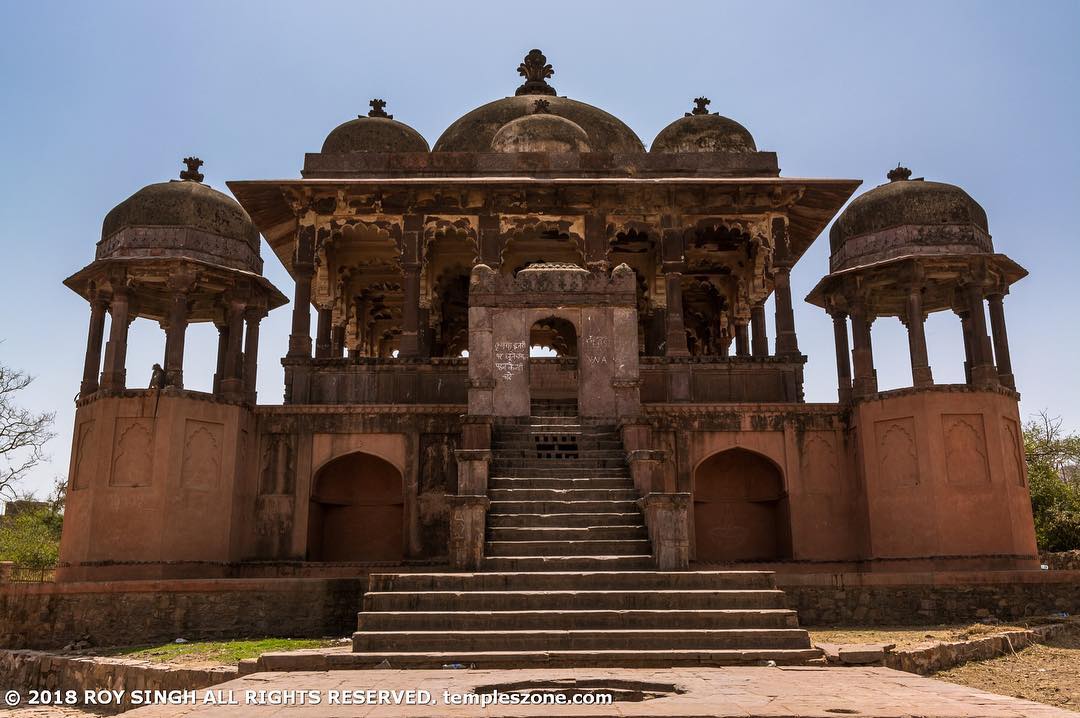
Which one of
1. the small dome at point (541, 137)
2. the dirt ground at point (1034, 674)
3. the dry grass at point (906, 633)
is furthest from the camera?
the small dome at point (541, 137)

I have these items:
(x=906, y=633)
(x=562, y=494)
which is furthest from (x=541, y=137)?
(x=906, y=633)

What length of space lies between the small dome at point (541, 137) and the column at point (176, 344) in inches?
317

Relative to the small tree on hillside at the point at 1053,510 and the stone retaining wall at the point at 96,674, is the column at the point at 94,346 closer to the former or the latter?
the stone retaining wall at the point at 96,674

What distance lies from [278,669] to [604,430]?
7.01 metres

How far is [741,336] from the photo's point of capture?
25547 mm

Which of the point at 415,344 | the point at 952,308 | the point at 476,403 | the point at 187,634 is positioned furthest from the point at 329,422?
the point at 952,308

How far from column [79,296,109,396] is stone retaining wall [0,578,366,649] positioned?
186 inches

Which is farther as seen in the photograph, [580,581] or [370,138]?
[370,138]

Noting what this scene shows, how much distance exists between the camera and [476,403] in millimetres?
14812

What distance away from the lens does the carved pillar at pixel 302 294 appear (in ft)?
61.5

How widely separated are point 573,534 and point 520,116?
1581 cm

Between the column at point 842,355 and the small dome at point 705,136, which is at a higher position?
the small dome at point 705,136

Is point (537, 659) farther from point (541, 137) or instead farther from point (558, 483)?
point (541, 137)

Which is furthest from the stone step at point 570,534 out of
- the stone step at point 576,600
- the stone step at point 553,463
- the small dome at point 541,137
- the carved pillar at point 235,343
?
the small dome at point 541,137
